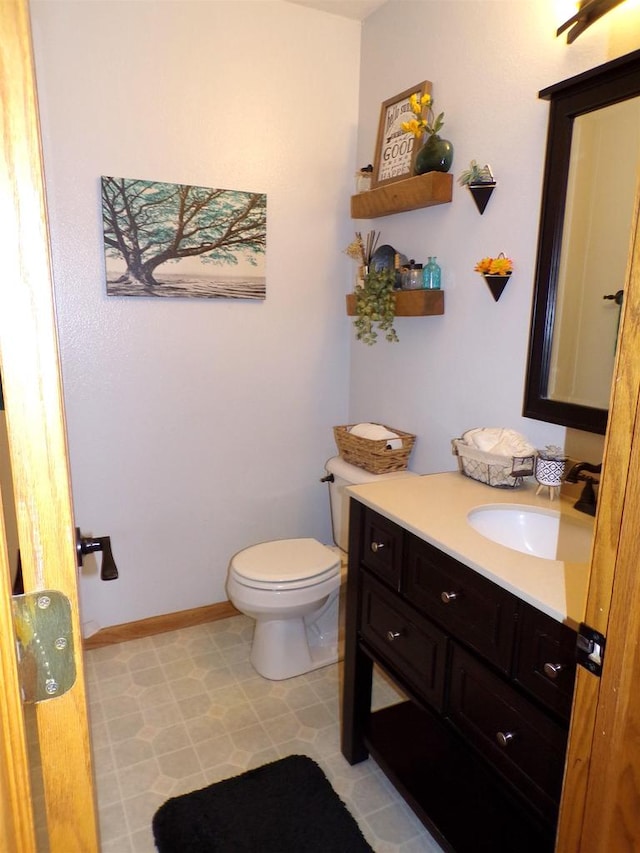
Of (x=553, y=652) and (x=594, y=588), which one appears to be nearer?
(x=594, y=588)

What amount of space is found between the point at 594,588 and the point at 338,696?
1664mm

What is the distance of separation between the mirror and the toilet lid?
999 mm

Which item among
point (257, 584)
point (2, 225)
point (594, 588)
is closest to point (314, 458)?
point (257, 584)

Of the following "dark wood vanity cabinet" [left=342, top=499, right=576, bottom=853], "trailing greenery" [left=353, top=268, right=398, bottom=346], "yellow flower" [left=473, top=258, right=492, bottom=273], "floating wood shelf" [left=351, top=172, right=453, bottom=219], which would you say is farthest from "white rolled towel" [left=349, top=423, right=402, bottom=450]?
"floating wood shelf" [left=351, top=172, right=453, bottom=219]

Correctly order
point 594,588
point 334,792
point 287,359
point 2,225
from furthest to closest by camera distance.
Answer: point 287,359 → point 334,792 → point 594,588 → point 2,225

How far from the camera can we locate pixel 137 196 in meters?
2.19

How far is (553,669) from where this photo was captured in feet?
3.51

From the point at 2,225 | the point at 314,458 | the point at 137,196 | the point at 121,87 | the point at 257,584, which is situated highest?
the point at 121,87

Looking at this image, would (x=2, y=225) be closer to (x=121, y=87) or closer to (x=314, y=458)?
(x=121, y=87)

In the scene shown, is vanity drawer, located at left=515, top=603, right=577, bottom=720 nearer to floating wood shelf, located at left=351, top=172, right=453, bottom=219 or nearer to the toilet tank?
the toilet tank

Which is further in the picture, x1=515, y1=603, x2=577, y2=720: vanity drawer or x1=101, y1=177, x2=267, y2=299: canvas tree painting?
x1=101, y1=177, x2=267, y2=299: canvas tree painting

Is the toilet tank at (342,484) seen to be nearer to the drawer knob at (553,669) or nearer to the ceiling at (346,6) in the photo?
the drawer knob at (553,669)

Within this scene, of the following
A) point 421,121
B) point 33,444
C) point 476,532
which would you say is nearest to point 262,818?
point 476,532

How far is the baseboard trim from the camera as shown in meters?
2.46
